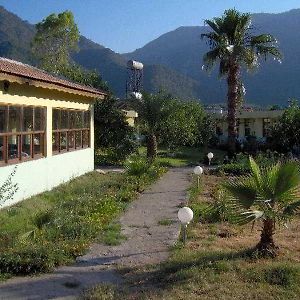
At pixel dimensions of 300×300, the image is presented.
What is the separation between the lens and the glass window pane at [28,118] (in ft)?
43.3

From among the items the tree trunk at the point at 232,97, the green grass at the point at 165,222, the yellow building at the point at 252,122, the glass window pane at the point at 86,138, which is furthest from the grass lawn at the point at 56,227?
the yellow building at the point at 252,122

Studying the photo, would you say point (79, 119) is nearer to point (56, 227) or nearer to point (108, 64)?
point (56, 227)

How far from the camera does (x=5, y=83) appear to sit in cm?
1144

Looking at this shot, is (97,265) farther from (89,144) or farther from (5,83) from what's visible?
(89,144)

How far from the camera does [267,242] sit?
25.2 feet

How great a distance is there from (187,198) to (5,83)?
17.7 ft

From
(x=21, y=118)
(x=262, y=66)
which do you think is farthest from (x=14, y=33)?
(x=21, y=118)

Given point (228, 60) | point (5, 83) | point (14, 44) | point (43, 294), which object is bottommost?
point (43, 294)

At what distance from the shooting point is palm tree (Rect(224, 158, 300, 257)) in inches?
289

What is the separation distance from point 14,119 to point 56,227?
4387mm

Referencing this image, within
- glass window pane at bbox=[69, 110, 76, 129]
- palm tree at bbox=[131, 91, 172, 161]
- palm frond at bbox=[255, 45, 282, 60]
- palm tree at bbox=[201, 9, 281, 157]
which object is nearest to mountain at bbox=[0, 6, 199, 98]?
palm tree at bbox=[131, 91, 172, 161]

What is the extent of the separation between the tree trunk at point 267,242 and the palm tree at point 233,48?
18.9 metres

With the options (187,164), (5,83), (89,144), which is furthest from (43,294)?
(187,164)

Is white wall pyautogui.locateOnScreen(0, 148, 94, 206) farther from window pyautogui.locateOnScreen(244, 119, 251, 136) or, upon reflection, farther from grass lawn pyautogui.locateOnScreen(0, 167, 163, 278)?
window pyautogui.locateOnScreen(244, 119, 251, 136)
